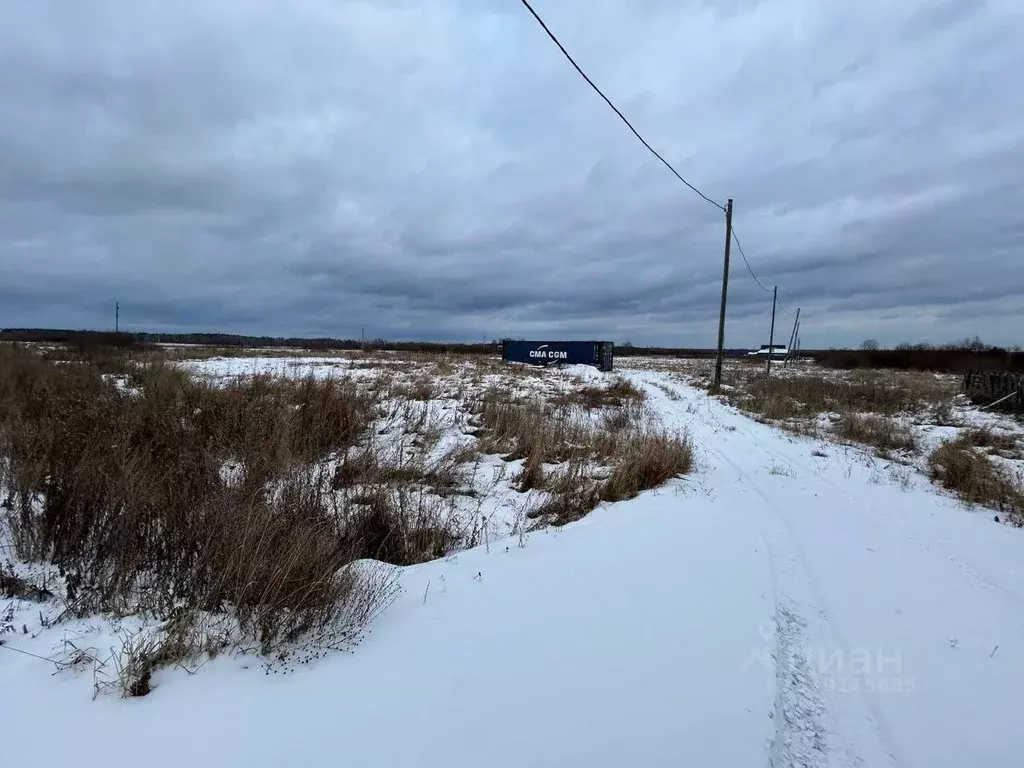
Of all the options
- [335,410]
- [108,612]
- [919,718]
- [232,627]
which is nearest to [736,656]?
[919,718]

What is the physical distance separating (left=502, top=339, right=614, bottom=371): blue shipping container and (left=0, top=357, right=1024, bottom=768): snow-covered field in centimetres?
3325

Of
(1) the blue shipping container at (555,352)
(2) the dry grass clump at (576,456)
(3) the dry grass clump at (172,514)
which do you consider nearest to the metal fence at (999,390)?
(2) the dry grass clump at (576,456)

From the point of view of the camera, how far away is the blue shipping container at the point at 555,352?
38.5 m

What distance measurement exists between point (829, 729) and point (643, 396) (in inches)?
632

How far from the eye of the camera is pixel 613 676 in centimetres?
266

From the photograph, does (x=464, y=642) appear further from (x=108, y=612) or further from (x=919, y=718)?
(x=919, y=718)

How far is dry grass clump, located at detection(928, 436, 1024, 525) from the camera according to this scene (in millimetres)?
6309

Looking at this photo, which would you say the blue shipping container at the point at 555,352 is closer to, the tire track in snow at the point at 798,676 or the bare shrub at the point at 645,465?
the bare shrub at the point at 645,465

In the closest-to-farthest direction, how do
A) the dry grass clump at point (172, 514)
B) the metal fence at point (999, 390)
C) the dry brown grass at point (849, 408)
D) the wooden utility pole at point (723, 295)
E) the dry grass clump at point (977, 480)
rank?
the dry grass clump at point (172, 514) → the dry grass clump at point (977, 480) → the dry brown grass at point (849, 408) → the metal fence at point (999, 390) → the wooden utility pole at point (723, 295)

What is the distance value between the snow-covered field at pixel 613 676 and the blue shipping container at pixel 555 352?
33248mm

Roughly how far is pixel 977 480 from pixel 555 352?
33194 mm

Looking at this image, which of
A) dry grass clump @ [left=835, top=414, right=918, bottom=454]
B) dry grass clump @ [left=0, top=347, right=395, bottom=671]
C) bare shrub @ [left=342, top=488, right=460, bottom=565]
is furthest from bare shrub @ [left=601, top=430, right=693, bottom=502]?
dry grass clump @ [left=835, top=414, right=918, bottom=454]

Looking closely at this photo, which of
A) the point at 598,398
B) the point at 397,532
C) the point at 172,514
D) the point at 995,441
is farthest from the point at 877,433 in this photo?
the point at 172,514

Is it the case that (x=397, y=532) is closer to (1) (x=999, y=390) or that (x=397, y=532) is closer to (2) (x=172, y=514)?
(2) (x=172, y=514)
